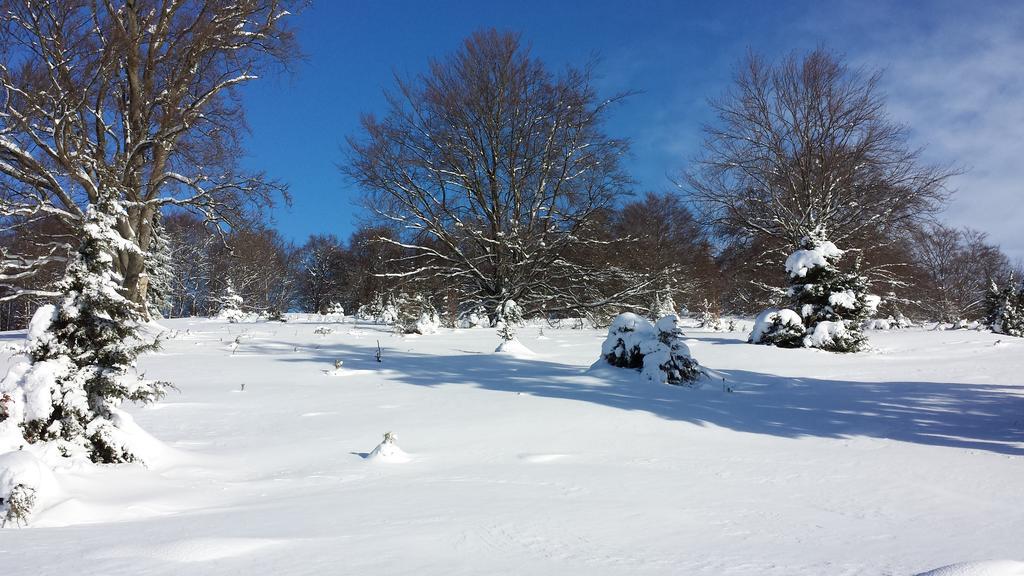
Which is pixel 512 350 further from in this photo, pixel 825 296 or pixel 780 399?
pixel 825 296

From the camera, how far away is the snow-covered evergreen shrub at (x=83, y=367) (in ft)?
14.0

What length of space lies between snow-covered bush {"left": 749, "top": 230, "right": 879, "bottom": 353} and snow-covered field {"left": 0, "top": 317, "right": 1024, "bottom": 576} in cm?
298

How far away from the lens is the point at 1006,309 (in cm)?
2502

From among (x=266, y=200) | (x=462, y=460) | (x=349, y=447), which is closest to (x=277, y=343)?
(x=266, y=200)

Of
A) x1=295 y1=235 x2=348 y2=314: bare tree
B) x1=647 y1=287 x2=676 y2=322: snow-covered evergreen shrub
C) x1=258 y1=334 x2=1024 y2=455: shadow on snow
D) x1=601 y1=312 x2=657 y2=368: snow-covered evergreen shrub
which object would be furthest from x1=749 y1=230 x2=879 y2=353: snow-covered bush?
x1=295 y1=235 x2=348 y2=314: bare tree

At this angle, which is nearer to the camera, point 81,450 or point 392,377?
point 81,450

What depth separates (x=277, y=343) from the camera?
1238 cm

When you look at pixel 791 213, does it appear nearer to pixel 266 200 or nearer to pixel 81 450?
pixel 266 200

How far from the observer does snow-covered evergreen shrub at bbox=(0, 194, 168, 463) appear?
4.28 meters

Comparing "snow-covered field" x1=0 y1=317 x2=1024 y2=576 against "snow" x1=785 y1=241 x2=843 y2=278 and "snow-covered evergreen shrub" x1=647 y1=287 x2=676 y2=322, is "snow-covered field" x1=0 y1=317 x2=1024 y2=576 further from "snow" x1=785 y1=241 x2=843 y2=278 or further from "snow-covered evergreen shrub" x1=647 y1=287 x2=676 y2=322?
"snow-covered evergreen shrub" x1=647 y1=287 x2=676 y2=322

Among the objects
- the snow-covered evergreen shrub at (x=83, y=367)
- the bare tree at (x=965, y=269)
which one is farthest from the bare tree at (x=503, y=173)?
the bare tree at (x=965, y=269)

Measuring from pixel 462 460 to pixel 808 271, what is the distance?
11467mm

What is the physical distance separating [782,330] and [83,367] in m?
12.5

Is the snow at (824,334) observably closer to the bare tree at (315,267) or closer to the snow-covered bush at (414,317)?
the snow-covered bush at (414,317)
